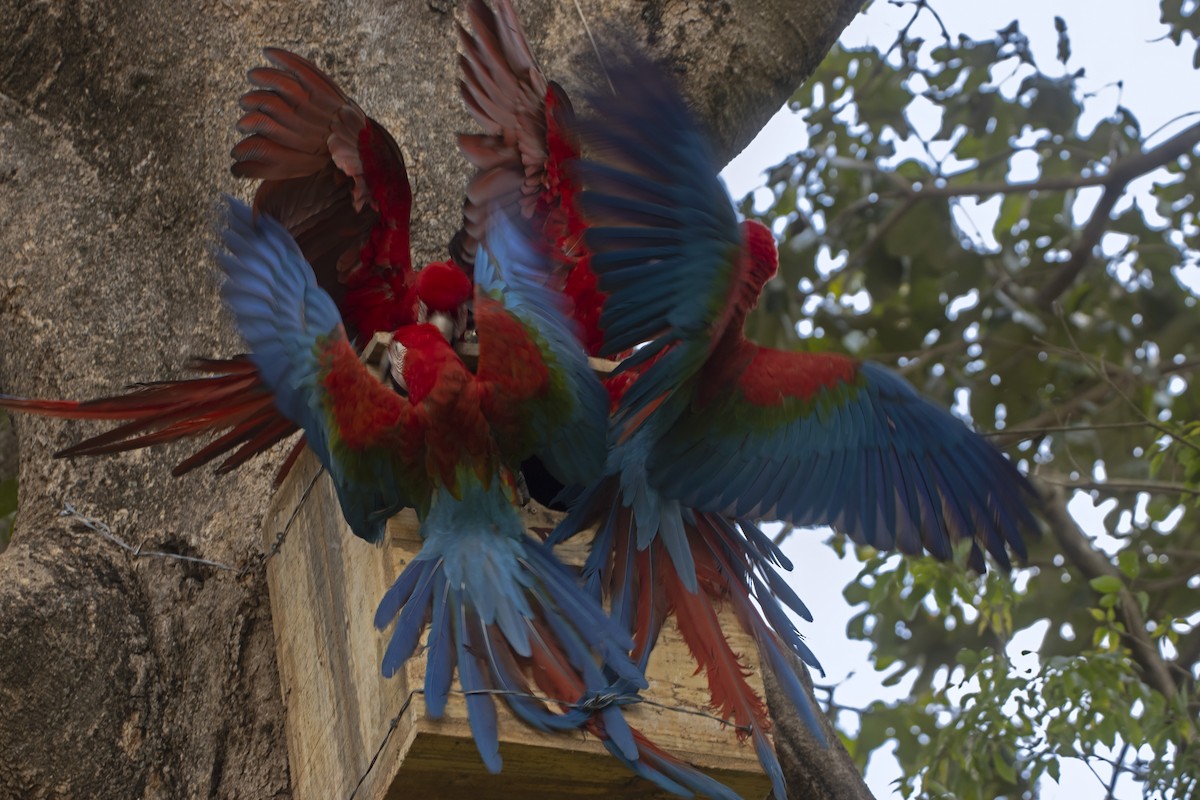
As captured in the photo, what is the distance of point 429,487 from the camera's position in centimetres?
179

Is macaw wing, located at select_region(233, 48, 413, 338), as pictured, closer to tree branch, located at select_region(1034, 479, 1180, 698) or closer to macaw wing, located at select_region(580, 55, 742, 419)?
macaw wing, located at select_region(580, 55, 742, 419)

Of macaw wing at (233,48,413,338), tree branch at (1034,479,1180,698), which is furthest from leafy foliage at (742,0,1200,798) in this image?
macaw wing at (233,48,413,338)

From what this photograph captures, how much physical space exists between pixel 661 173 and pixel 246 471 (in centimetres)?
78

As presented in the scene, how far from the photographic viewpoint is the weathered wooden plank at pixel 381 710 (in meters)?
1.63

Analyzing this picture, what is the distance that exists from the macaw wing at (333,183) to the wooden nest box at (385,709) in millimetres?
274

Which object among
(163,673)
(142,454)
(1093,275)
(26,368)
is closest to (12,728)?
(163,673)

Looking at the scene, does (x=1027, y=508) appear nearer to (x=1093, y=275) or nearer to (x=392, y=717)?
(x=392, y=717)

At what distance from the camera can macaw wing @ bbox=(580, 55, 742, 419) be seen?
1.74 m

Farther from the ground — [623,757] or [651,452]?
[651,452]

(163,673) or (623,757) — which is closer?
(623,757)

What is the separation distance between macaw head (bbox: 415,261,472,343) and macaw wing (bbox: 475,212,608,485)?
17cm

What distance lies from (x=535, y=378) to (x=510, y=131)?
1.51 ft

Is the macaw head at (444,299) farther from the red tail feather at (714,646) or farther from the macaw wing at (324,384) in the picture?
the red tail feather at (714,646)

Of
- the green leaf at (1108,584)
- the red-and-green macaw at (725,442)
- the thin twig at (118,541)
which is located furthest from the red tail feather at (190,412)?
the green leaf at (1108,584)
